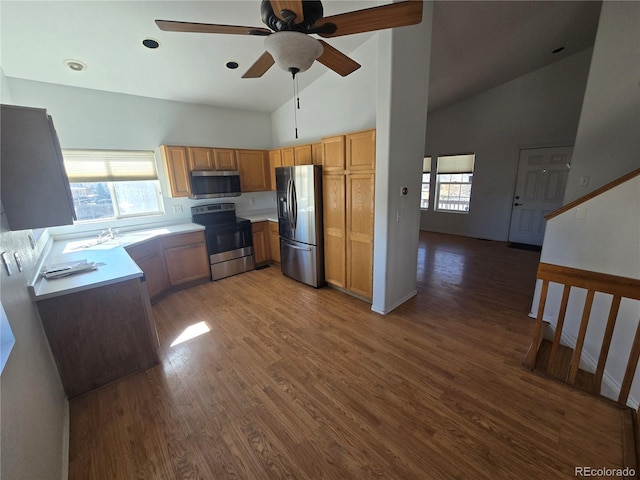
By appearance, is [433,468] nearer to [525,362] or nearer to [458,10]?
[525,362]

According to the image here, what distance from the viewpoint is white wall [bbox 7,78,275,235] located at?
9.73 feet

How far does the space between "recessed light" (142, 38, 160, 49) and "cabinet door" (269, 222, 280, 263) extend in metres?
2.66

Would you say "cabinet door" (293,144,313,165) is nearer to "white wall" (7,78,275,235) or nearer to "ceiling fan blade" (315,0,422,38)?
"white wall" (7,78,275,235)

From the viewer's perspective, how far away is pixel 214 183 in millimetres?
4039

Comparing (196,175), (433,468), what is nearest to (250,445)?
(433,468)

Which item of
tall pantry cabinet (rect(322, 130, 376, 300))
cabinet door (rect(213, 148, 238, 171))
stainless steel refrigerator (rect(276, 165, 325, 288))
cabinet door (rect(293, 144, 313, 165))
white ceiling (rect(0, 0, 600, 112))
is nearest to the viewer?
white ceiling (rect(0, 0, 600, 112))

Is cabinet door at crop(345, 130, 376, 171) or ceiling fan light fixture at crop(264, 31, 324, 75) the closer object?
ceiling fan light fixture at crop(264, 31, 324, 75)

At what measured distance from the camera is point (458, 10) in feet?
9.12

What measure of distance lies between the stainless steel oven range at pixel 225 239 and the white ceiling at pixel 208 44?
174 cm

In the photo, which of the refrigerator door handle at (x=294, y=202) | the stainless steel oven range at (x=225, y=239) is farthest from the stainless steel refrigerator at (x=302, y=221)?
the stainless steel oven range at (x=225, y=239)

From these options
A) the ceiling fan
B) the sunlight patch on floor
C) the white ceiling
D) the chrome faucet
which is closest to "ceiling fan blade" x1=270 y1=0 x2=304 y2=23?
the ceiling fan

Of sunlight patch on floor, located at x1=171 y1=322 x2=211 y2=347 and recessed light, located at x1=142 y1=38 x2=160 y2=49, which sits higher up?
recessed light, located at x1=142 y1=38 x2=160 y2=49

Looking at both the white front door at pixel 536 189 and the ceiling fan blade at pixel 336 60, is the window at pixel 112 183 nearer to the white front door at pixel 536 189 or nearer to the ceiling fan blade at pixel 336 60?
the ceiling fan blade at pixel 336 60

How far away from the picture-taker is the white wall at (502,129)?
189 inches
